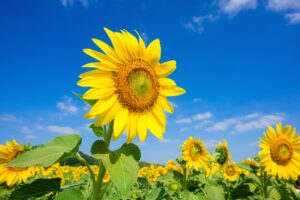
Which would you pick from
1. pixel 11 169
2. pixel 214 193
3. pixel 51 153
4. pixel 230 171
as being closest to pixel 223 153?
pixel 230 171

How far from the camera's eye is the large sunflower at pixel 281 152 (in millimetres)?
5531

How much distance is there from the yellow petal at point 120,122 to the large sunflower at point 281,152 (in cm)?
372

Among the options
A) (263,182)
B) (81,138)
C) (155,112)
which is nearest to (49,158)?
(81,138)

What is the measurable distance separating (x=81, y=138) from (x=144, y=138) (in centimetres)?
44

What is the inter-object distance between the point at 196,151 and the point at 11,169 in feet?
13.2

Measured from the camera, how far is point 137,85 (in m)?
2.55

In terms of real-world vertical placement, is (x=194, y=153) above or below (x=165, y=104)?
above

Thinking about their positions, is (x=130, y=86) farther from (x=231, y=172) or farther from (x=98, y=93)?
(x=231, y=172)

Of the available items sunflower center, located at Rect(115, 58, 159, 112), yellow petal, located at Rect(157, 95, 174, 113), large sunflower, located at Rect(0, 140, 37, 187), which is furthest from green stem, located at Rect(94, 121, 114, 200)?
large sunflower, located at Rect(0, 140, 37, 187)

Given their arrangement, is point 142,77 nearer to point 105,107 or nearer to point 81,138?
point 105,107

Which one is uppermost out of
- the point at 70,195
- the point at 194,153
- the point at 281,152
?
the point at 194,153

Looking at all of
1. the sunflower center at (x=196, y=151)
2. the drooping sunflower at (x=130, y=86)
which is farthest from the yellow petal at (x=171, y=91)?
the sunflower center at (x=196, y=151)

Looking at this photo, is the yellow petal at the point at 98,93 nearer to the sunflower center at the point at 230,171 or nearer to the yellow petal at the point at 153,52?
the yellow petal at the point at 153,52

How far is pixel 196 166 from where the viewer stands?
6.69 m
